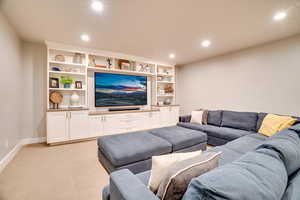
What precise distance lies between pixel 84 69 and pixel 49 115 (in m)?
1.45

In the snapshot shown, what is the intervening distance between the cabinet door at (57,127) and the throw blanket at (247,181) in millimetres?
3431

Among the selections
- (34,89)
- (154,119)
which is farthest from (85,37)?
(154,119)

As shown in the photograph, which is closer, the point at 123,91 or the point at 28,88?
the point at 28,88

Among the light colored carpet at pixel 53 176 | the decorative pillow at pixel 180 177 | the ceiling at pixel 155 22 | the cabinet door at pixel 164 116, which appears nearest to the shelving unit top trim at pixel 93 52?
the ceiling at pixel 155 22

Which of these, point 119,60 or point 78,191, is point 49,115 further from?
point 119,60

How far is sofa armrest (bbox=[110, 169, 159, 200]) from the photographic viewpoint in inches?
31.3

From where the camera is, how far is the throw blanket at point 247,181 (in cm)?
53

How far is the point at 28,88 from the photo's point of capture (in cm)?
329

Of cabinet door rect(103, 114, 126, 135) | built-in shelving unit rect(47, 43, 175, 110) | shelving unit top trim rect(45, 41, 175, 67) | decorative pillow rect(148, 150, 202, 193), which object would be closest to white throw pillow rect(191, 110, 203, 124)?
built-in shelving unit rect(47, 43, 175, 110)

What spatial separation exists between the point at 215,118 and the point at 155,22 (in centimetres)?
278

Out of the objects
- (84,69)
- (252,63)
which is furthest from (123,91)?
(252,63)

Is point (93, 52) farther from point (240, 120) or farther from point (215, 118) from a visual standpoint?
point (240, 120)

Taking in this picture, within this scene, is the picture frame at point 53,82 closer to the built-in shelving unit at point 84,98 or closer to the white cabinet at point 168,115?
the built-in shelving unit at point 84,98

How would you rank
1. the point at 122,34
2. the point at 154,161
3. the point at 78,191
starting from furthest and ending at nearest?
the point at 122,34
the point at 78,191
the point at 154,161
